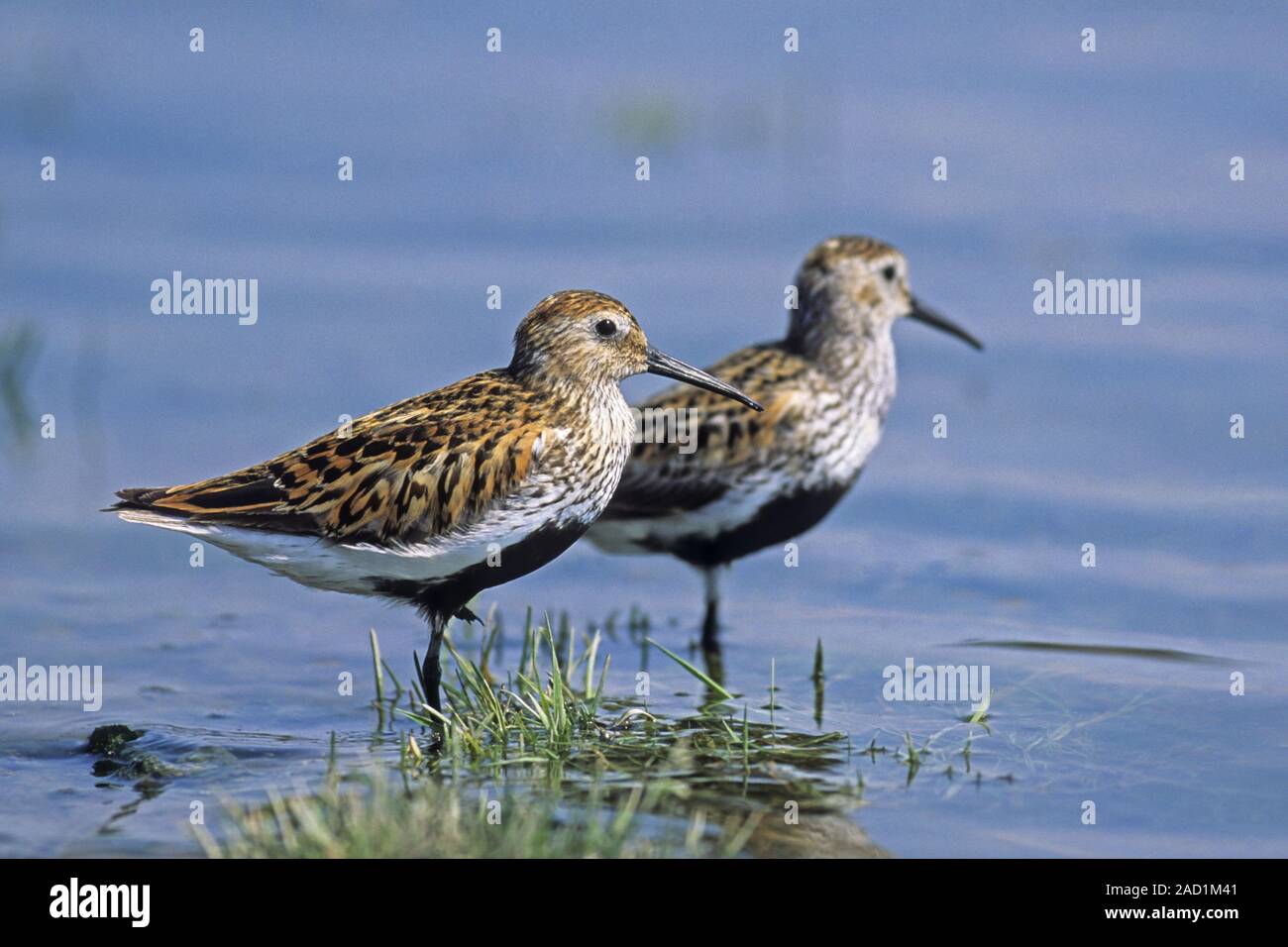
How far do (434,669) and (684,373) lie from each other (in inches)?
76.9

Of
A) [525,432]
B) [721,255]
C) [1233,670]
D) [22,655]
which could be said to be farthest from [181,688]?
[721,255]

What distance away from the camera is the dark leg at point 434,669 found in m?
9.44

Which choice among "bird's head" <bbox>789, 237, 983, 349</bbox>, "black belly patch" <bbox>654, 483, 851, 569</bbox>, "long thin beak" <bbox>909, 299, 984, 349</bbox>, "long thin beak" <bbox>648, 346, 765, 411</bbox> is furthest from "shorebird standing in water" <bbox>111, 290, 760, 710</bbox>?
"long thin beak" <bbox>909, 299, 984, 349</bbox>

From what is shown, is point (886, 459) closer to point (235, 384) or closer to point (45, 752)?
point (235, 384)

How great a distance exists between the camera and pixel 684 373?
10.1 meters

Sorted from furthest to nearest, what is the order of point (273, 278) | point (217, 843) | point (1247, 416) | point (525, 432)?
point (273, 278)
point (1247, 416)
point (525, 432)
point (217, 843)

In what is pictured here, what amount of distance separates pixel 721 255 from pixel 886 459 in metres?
3.09

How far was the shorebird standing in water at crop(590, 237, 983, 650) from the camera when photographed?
11516 mm

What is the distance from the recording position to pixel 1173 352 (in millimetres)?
15281

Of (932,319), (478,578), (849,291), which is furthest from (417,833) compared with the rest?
(932,319)

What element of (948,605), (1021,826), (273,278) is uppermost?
(273,278)

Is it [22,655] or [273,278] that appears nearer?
[22,655]

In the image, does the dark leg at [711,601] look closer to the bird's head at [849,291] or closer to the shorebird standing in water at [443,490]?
the bird's head at [849,291]

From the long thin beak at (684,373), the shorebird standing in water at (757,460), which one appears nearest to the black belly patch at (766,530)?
the shorebird standing in water at (757,460)
